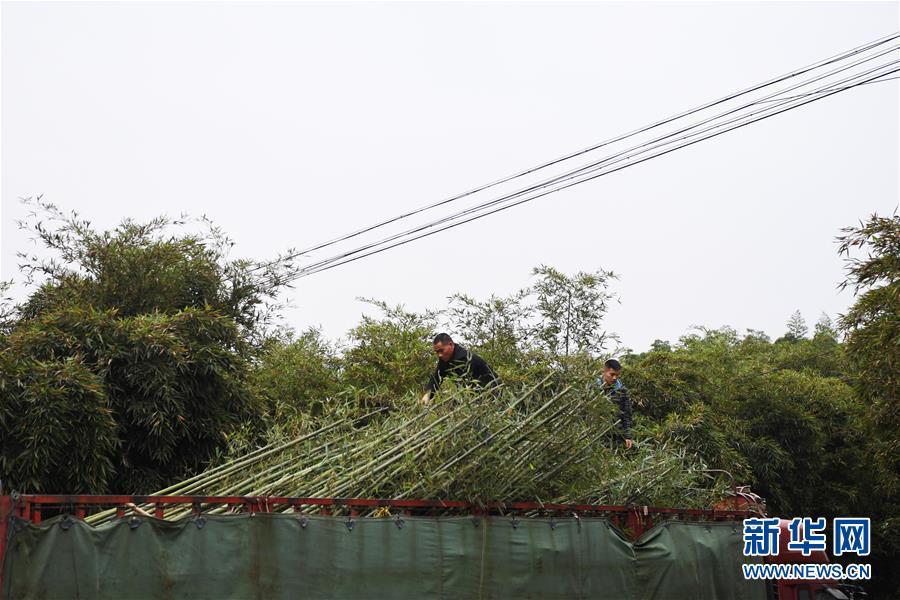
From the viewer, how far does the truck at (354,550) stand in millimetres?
4055

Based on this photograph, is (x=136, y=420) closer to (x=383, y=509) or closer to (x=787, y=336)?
(x=383, y=509)

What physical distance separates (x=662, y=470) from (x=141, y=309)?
5721 mm

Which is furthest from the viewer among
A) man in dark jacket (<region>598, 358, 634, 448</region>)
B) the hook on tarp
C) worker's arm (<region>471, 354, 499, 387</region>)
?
man in dark jacket (<region>598, 358, 634, 448</region>)

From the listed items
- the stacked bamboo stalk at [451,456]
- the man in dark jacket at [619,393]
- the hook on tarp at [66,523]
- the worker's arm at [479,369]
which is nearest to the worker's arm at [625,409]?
the man in dark jacket at [619,393]

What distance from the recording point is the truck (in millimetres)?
4055

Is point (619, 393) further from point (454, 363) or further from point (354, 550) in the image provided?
point (354, 550)

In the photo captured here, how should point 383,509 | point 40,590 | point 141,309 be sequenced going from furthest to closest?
point 141,309 < point 383,509 < point 40,590

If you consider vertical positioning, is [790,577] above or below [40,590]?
below

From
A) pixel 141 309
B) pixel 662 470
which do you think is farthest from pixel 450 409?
pixel 141 309

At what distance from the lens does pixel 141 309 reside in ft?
31.6

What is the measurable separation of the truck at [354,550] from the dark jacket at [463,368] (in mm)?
1391

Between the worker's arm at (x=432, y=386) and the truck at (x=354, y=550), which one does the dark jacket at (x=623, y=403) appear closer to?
the truck at (x=354, y=550)

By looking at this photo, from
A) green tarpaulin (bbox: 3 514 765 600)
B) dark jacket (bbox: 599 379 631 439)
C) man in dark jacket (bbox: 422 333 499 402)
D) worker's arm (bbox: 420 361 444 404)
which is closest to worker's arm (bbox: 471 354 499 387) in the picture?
man in dark jacket (bbox: 422 333 499 402)

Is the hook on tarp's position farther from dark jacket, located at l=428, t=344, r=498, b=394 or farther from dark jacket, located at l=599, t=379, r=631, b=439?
dark jacket, located at l=599, t=379, r=631, b=439
